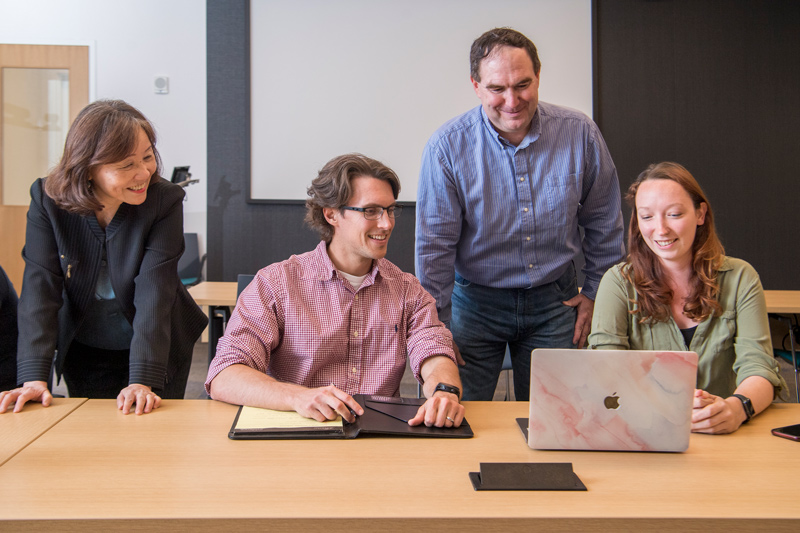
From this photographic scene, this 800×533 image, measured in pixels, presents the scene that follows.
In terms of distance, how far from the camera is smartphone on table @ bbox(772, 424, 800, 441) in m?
1.32

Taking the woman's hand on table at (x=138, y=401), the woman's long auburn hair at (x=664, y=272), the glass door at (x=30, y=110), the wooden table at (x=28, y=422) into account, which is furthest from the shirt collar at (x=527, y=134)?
the glass door at (x=30, y=110)

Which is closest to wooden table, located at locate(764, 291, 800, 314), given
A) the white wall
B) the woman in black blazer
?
the woman in black blazer

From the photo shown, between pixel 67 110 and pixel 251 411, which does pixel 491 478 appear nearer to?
pixel 251 411

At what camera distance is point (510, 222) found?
6.87ft

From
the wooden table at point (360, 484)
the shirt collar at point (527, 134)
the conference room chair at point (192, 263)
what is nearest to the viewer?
the wooden table at point (360, 484)

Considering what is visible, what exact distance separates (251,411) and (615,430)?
79cm

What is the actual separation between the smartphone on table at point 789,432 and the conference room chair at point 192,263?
4.52m

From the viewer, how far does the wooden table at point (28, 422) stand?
124cm

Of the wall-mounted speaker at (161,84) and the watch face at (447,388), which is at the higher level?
the wall-mounted speaker at (161,84)

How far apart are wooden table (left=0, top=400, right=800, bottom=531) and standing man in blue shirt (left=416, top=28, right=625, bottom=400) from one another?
77 centimetres

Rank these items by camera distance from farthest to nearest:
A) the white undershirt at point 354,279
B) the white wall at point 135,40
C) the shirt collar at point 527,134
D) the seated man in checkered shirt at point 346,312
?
the white wall at point 135,40 < the shirt collar at point 527,134 < the white undershirt at point 354,279 < the seated man in checkered shirt at point 346,312

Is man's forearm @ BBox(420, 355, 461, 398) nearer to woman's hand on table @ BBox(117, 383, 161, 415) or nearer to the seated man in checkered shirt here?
the seated man in checkered shirt

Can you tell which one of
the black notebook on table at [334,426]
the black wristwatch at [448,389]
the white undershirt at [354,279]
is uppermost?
the white undershirt at [354,279]

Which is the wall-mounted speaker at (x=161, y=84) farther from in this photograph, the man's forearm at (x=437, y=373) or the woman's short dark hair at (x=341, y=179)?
the man's forearm at (x=437, y=373)
